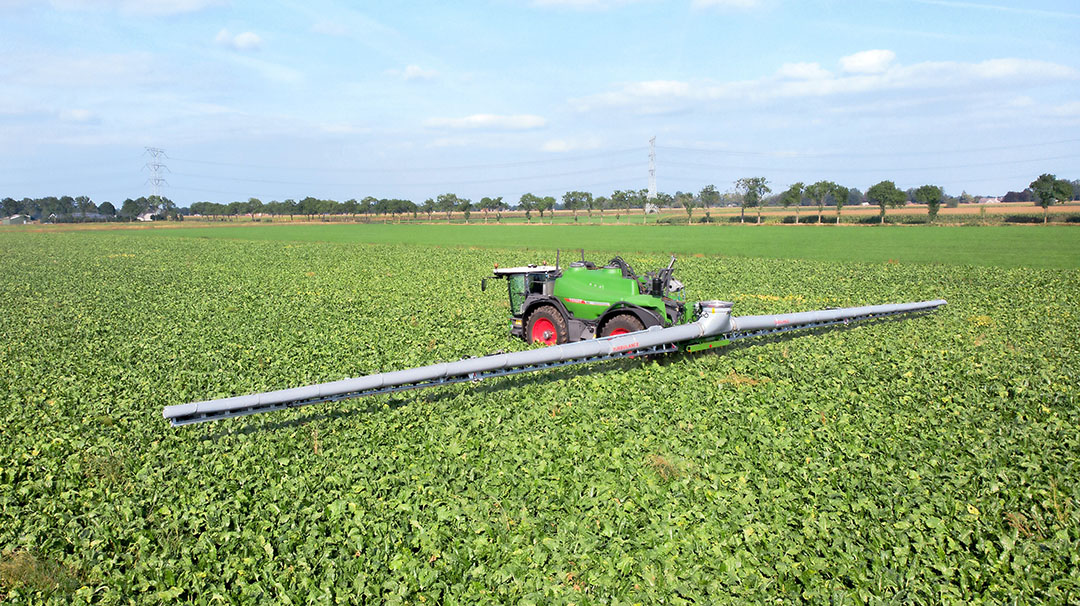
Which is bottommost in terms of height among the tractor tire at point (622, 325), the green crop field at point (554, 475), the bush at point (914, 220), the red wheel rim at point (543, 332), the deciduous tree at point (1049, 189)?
the green crop field at point (554, 475)

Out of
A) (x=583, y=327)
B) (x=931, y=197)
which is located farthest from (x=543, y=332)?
(x=931, y=197)

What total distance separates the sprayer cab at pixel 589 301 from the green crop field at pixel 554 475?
0.85m

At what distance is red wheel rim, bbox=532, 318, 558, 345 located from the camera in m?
14.5

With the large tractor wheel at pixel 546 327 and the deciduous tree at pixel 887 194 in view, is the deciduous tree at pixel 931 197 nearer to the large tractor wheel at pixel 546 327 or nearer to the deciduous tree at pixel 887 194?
the deciduous tree at pixel 887 194

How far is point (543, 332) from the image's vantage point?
14.6m

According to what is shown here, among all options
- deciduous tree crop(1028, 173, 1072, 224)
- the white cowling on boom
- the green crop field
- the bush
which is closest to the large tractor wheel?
the green crop field

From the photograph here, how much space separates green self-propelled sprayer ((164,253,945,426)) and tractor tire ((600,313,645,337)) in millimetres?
21

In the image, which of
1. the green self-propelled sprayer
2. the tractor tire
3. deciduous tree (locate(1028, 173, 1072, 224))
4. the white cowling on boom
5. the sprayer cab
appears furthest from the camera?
deciduous tree (locate(1028, 173, 1072, 224))

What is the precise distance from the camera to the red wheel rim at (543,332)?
14469 millimetres

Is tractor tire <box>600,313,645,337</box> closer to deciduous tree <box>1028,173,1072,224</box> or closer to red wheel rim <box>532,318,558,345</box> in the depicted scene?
red wheel rim <box>532,318,558,345</box>

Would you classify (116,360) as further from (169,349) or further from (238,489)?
(238,489)

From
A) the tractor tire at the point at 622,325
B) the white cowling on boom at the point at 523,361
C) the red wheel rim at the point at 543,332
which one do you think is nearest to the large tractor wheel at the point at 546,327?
the red wheel rim at the point at 543,332

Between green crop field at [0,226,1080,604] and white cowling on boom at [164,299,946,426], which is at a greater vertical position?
white cowling on boom at [164,299,946,426]

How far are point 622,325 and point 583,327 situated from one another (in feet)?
3.41
